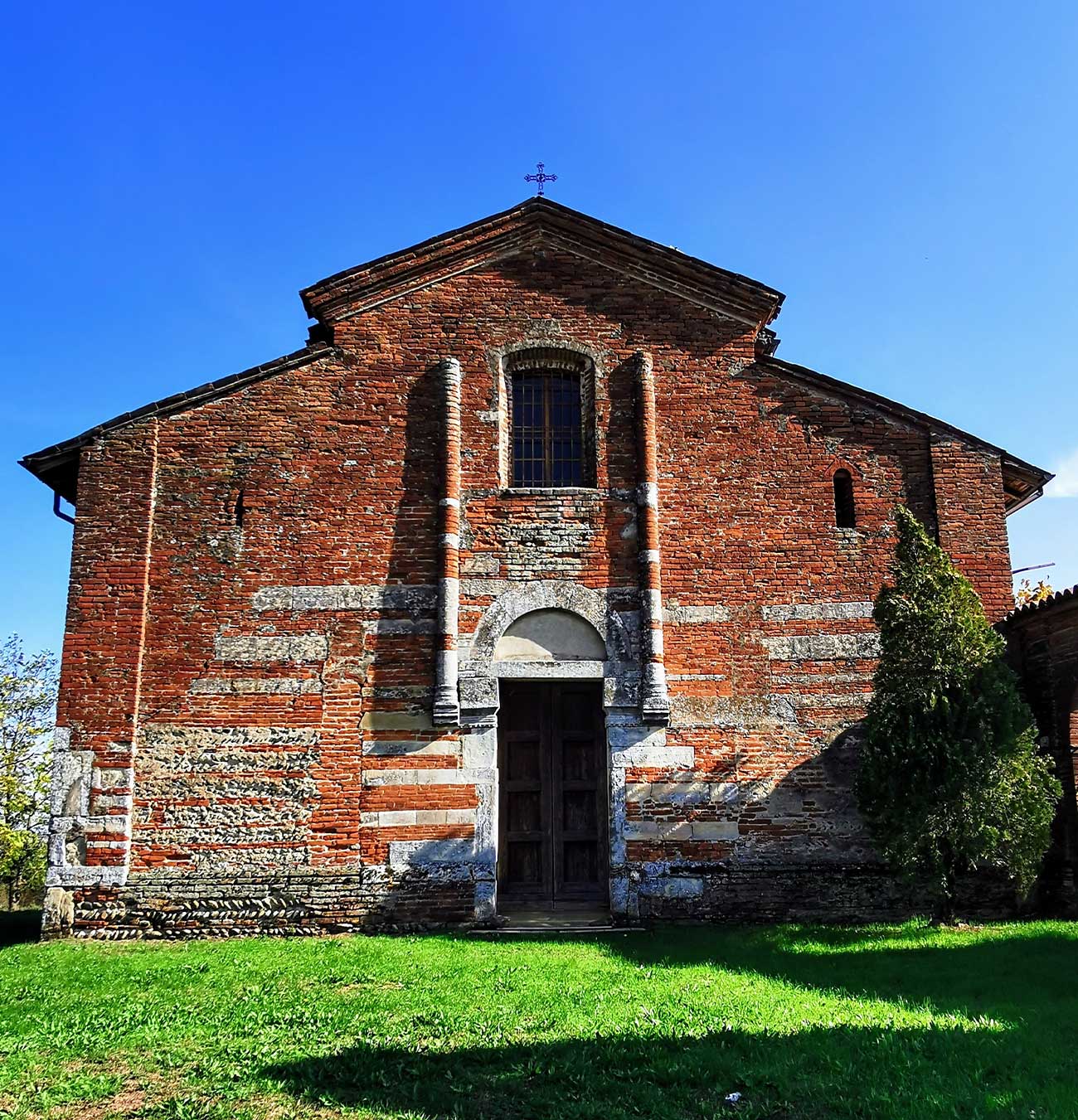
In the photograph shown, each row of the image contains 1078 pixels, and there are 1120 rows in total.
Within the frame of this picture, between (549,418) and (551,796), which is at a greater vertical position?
(549,418)

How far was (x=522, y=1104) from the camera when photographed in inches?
208

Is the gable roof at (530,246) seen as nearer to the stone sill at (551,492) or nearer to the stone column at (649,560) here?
the stone column at (649,560)

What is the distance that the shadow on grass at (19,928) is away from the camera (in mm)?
11391

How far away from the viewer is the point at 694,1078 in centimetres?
559

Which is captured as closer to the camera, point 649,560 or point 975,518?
point 649,560

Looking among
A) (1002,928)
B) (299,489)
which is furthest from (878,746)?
(299,489)

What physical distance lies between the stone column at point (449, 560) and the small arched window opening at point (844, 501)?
495cm

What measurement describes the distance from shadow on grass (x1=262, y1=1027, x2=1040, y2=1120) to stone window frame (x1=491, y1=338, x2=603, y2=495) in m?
7.51

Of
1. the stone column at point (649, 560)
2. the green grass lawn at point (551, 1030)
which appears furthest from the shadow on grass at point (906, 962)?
the stone column at point (649, 560)

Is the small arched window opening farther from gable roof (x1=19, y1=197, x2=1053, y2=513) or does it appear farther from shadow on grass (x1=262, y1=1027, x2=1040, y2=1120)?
shadow on grass (x1=262, y1=1027, x2=1040, y2=1120)

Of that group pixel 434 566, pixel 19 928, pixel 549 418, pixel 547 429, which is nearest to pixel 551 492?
pixel 547 429

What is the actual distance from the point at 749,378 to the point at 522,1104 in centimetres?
975

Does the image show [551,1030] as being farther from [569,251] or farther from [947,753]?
[569,251]

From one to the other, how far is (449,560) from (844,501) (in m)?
5.24
